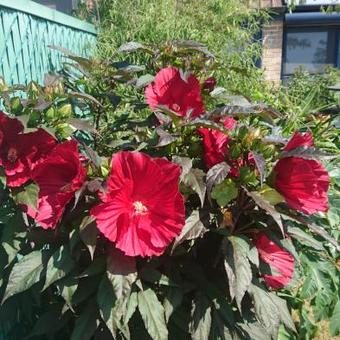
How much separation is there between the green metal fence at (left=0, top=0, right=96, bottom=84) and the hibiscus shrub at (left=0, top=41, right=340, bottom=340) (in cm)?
39

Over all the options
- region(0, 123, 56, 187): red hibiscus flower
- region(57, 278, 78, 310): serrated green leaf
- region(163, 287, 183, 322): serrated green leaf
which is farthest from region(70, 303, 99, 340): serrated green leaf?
region(0, 123, 56, 187): red hibiscus flower

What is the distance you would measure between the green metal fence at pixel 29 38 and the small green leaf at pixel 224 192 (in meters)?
1.08

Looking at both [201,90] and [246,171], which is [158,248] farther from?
[201,90]

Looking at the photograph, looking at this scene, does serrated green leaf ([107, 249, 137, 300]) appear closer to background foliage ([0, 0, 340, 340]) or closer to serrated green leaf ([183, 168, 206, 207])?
background foliage ([0, 0, 340, 340])

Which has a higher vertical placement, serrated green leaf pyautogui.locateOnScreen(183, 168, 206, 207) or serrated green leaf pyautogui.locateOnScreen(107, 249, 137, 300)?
serrated green leaf pyautogui.locateOnScreen(183, 168, 206, 207)

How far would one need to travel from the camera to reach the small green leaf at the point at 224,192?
4.93ft

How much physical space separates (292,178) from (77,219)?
687mm

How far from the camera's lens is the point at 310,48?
367 inches

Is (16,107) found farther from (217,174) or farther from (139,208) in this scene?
(217,174)

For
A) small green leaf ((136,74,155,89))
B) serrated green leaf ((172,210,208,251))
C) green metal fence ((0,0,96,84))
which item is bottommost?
serrated green leaf ((172,210,208,251))

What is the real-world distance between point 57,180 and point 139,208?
29cm

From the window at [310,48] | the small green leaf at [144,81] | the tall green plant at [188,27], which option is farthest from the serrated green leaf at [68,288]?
the window at [310,48]

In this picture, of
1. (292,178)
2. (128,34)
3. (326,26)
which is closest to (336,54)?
(326,26)

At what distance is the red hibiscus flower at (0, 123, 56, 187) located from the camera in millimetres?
1619
